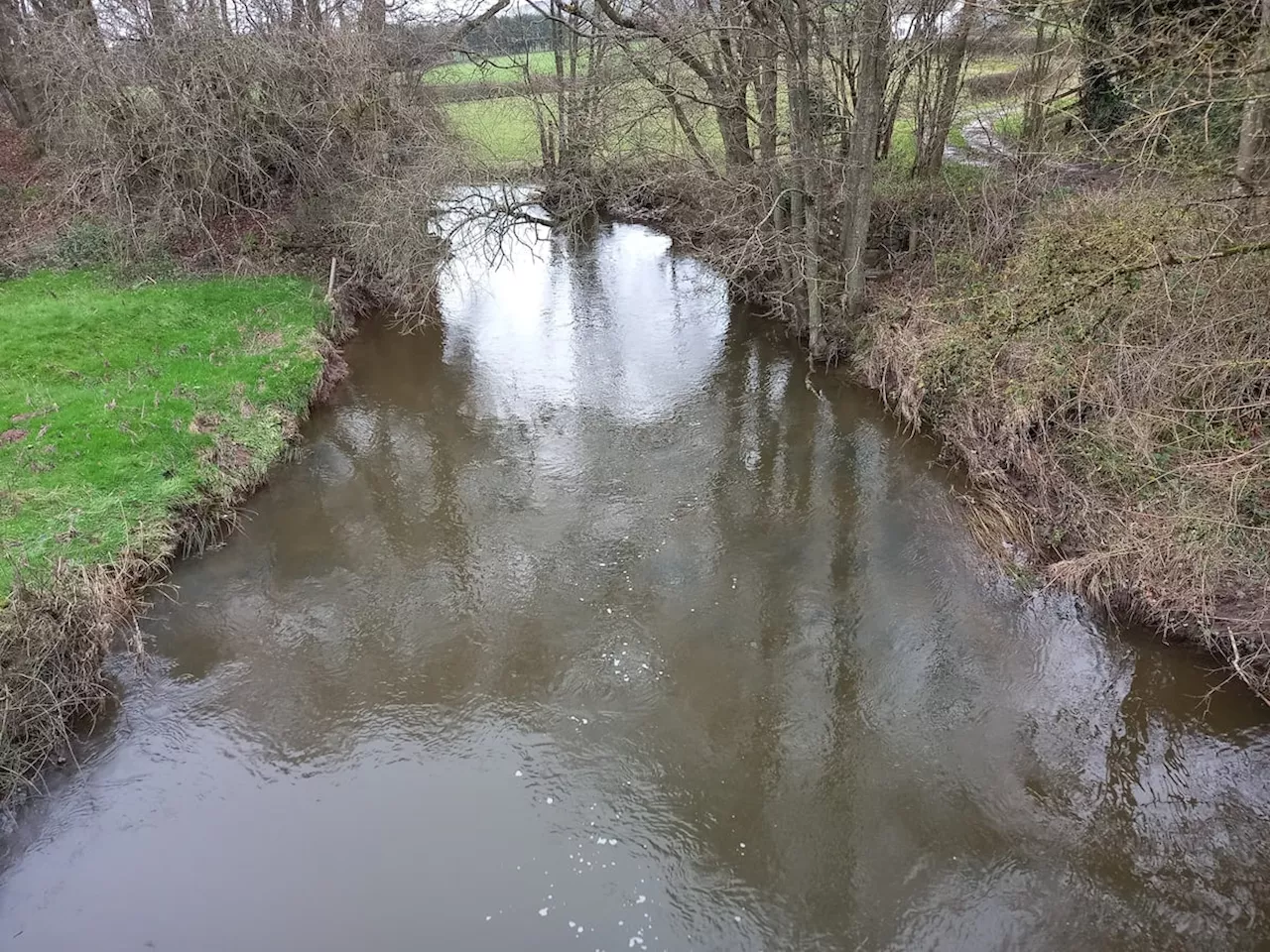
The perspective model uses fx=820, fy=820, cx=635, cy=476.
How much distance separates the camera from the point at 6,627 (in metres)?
6.82

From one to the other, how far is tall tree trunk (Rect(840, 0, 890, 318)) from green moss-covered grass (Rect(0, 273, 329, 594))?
8.38m

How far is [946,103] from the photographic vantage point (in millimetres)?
14148

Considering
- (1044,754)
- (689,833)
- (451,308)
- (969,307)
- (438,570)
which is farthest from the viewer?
(451,308)

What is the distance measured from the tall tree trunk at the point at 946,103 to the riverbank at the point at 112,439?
11.1 m

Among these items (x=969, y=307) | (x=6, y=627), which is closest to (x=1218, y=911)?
(x=969, y=307)

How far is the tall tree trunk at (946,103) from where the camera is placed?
13.1 metres

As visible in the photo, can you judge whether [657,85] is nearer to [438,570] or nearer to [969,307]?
[969,307]

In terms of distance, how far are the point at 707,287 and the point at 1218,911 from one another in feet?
43.7

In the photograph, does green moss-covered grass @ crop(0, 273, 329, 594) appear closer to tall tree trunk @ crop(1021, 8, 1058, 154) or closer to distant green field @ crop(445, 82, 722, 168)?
distant green field @ crop(445, 82, 722, 168)

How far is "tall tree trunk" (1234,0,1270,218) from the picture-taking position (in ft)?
21.5

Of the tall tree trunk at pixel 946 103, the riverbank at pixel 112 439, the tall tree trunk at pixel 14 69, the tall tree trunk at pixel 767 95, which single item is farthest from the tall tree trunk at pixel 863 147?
the tall tree trunk at pixel 14 69

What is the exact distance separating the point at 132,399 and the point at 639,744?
8167 mm

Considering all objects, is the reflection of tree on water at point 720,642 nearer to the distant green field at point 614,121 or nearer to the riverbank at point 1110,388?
the riverbank at point 1110,388

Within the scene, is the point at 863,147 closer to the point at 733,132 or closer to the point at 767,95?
the point at 767,95
